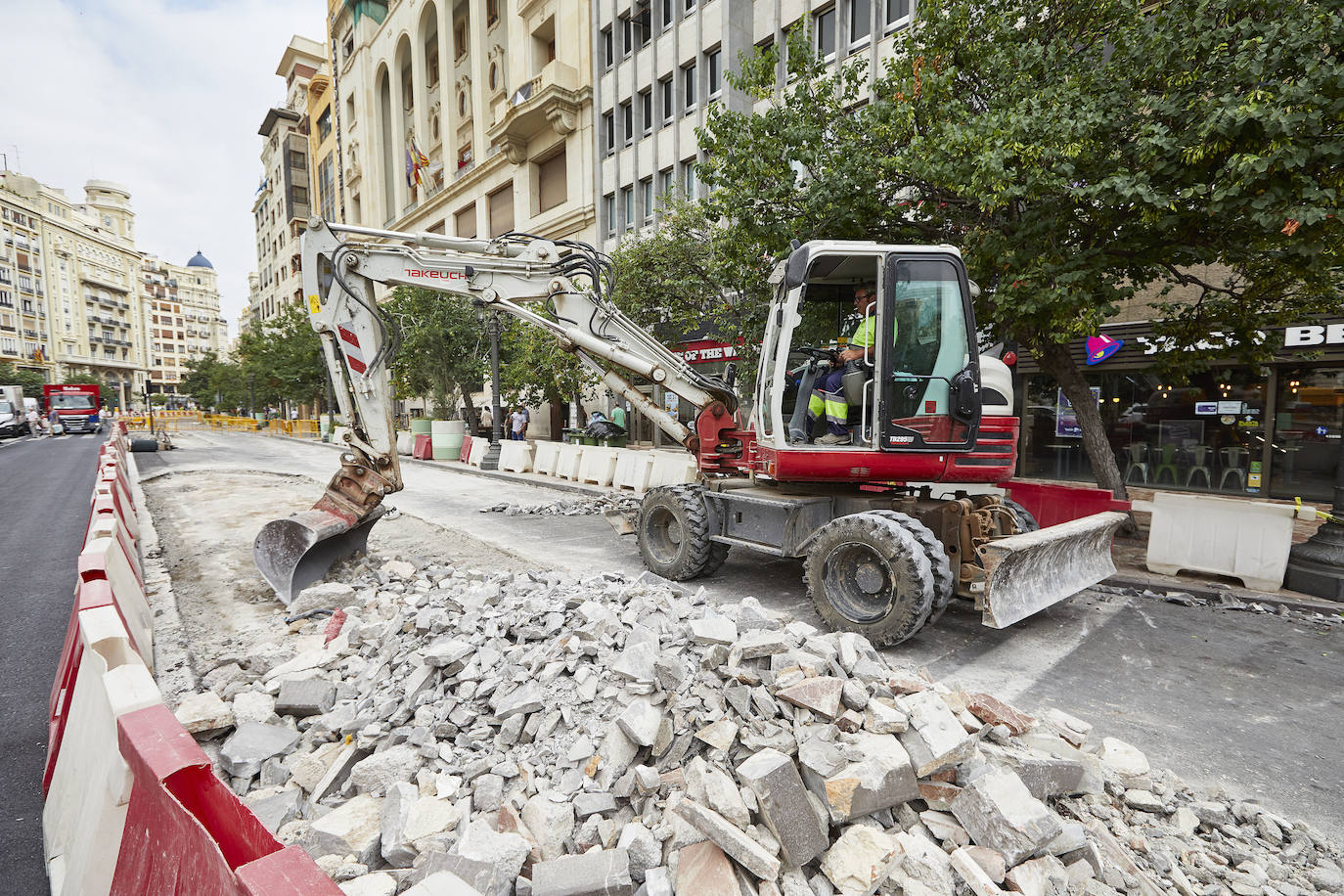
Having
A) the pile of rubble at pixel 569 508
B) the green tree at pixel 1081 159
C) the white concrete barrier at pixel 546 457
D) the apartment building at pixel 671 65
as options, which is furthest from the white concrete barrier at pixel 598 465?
the apartment building at pixel 671 65

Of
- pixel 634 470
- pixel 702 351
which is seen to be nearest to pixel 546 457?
pixel 634 470

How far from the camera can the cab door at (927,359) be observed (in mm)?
5219

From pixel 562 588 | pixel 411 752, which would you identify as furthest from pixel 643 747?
pixel 562 588

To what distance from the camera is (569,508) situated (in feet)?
38.5

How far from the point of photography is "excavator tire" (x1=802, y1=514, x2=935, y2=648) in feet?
15.1

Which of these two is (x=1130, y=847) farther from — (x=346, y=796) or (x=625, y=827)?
(x=346, y=796)

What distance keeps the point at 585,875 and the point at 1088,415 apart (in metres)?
9.64

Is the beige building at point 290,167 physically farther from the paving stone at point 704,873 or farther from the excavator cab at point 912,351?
the paving stone at point 704,873

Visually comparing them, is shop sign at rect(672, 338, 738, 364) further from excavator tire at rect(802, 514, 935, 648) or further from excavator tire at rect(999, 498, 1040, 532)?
excavator tire at rect(802, 514, 935, 648)

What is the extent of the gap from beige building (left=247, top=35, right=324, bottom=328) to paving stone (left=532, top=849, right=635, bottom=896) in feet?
232

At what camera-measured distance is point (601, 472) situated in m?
14.7

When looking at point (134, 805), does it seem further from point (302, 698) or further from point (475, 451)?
point (475, 451)

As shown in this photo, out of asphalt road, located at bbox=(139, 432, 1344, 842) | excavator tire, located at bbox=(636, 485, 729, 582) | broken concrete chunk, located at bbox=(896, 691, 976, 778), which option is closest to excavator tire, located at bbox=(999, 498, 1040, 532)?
asphalt road, located at bbox=(139, 432, 1344, 842)

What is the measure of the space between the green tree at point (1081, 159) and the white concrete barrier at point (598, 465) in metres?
6.19
